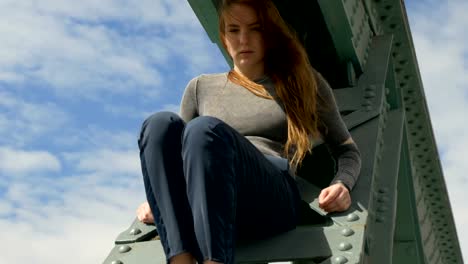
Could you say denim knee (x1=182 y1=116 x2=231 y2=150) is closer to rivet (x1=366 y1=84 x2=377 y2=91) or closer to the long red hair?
the long red hair

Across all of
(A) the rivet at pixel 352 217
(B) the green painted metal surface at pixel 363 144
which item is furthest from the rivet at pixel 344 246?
(A) the rivet at pixel 352 217

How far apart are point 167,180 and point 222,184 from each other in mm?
216

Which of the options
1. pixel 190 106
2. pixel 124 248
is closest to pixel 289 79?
pixel 190 106

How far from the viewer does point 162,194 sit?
296cm

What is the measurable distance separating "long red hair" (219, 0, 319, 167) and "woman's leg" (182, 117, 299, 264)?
0.28 m

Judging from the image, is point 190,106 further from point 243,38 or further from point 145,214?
point 145,214

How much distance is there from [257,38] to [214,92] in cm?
28

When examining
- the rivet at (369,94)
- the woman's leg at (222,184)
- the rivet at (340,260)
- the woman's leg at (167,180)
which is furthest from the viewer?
the rivet at (369,94)

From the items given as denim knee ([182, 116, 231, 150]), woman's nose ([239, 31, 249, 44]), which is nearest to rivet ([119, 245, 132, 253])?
denim knee ([182, 116, 231, 150])

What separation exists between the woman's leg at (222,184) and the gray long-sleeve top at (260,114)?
0.29m

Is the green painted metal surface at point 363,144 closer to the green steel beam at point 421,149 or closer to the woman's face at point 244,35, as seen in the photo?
the green steel beam at point 421,149

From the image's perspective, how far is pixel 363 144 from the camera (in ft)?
12.6

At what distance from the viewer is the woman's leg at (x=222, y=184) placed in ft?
9.14

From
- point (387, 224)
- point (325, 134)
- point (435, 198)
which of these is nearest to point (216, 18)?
point (325, 134)
